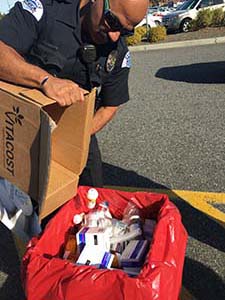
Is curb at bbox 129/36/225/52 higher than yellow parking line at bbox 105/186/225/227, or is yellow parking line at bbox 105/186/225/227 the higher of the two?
yellow parking line at bbox 105/186/225/227

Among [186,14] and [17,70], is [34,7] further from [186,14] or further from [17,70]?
[186,14]

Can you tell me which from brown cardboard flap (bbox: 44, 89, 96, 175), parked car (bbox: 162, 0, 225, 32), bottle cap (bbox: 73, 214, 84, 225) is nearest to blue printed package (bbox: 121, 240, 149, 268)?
bottle cap (bbox: 73, 214, 84, 225)

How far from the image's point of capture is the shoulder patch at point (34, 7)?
2.15 m

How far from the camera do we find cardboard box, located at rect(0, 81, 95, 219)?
176 cm

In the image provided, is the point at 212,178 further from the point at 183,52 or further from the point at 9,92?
the point at 183,52

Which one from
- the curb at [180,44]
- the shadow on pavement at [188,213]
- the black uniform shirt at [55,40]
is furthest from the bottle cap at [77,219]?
the curb at [180,44]

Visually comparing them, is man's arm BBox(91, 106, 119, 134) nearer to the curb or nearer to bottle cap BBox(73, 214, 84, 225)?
bottle cap BBox(73, 214, 84, 225)

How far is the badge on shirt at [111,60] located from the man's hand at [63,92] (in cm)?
61

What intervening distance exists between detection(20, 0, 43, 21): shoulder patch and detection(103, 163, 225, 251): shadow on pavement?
1800 mm

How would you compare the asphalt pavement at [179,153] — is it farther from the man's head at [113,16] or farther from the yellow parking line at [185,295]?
the man's head at [113,16]

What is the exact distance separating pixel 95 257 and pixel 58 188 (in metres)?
0.33

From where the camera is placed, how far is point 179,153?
4.56 m

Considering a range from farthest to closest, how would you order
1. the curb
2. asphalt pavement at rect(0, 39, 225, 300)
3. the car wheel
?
the car wheel
the curb
asphalt pavement at rect(0, 39, 225, 300)

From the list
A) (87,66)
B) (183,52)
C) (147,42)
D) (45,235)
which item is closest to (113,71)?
(87,66)
